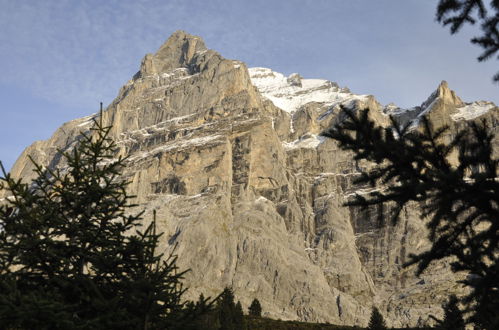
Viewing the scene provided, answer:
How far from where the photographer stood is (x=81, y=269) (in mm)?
12320

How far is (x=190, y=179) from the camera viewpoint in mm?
176250

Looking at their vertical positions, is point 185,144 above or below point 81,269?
above

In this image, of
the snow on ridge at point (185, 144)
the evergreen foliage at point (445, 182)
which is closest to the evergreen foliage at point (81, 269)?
the evergreen foliage at point (445, 182)

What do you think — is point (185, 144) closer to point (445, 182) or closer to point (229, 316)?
point (229, 316)

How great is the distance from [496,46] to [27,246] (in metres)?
9.98

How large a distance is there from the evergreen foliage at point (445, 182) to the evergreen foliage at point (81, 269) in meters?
4.51

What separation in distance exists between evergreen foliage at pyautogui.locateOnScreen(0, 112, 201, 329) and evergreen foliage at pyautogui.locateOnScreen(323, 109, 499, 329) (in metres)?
4.51

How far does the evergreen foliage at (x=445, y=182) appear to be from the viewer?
716cm

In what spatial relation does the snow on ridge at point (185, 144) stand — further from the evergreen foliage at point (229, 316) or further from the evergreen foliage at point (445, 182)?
the evergreen foliage at point (445, 182)

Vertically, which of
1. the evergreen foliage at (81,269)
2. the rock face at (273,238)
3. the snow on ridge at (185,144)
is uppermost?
the snow on ridge at (185,144)

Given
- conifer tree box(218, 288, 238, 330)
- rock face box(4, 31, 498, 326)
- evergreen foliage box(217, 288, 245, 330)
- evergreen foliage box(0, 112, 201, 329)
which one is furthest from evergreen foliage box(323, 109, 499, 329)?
rock face box(4, 31, 498, 326)

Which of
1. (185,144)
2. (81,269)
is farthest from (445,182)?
(185,144)

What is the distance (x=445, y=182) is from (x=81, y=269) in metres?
8.81

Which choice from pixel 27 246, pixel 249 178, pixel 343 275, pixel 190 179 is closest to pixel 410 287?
pixel 343 275
